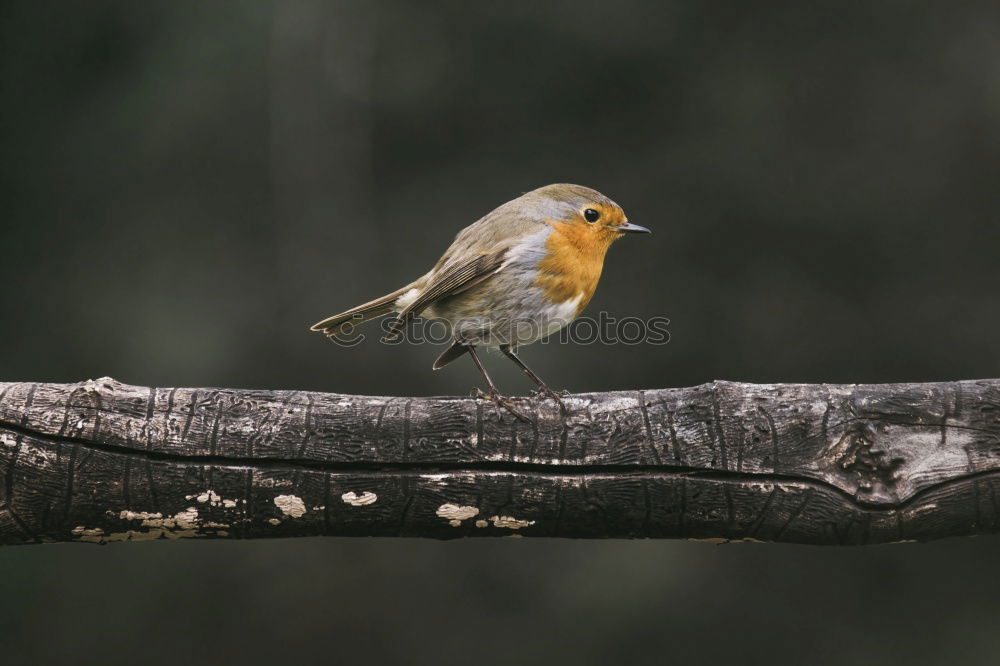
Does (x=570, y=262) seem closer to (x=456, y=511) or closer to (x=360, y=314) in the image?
(x=360, y=314)

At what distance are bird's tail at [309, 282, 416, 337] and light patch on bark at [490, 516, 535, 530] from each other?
58.0 inches

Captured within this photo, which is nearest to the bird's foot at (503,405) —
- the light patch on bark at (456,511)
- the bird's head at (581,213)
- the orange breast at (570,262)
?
the light patch on bark at (456,511)

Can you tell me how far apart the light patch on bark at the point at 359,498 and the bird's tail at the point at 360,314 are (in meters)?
1.36

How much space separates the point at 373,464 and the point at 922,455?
1369 mm

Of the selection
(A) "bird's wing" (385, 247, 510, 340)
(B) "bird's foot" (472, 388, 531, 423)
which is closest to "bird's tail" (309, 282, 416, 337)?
(A) "bird's wing" (385, 247, 510, 340)

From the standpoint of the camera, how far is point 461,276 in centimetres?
343

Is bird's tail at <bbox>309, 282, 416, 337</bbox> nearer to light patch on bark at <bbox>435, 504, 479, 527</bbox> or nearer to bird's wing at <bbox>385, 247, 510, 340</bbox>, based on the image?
bird's wing at <bbox>385, 247, 510, 340</bbox>

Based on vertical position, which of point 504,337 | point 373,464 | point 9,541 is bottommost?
point 9,541

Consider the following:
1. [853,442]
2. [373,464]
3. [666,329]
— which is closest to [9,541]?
[373,464]

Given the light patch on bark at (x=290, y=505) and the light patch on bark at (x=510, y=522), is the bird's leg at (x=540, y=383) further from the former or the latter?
the light patch on bark at (x=290, y=505)

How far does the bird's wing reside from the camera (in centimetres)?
342

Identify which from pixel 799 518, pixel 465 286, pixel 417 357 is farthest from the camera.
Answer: pixel 417 357

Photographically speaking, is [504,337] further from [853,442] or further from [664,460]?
[853,442]

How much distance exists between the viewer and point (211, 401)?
8.15 feet
